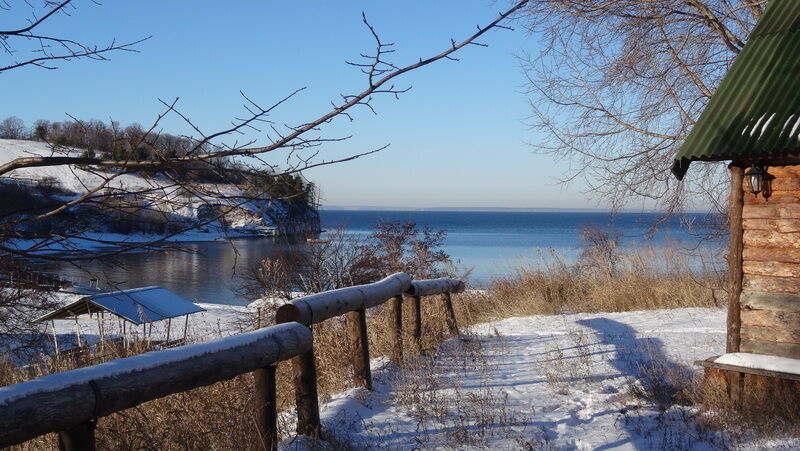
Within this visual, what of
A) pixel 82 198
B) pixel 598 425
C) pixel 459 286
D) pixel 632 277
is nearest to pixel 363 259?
pixel 632 277

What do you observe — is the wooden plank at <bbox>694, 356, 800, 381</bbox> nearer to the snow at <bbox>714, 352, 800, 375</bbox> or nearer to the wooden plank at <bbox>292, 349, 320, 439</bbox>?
the snow at <bbox>714, 352, 800, 375</bbox>

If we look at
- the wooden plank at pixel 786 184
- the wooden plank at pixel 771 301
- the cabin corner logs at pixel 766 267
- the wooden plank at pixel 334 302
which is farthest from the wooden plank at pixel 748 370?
the wooden plank at pixel 334 302

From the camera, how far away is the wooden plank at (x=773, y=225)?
20.4ft

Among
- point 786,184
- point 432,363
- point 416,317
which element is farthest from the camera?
point 416,317

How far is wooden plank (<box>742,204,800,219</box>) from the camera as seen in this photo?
246 inches

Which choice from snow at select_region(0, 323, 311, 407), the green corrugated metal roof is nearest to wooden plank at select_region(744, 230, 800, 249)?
the green corrugated metal roof

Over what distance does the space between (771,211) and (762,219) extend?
0.36 ft

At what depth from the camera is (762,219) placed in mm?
6449

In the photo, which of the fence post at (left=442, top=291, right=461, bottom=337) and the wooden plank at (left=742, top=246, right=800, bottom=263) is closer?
the wooden plank at (left=742, top=246, right=800, bottom=263)

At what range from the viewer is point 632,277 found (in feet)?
47.1

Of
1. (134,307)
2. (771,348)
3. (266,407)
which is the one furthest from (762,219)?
(134,307)

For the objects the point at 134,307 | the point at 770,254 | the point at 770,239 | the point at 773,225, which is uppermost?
the point at 773,225

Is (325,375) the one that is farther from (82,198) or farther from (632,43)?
(632,43)

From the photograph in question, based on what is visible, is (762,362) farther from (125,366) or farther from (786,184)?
(125,366)
